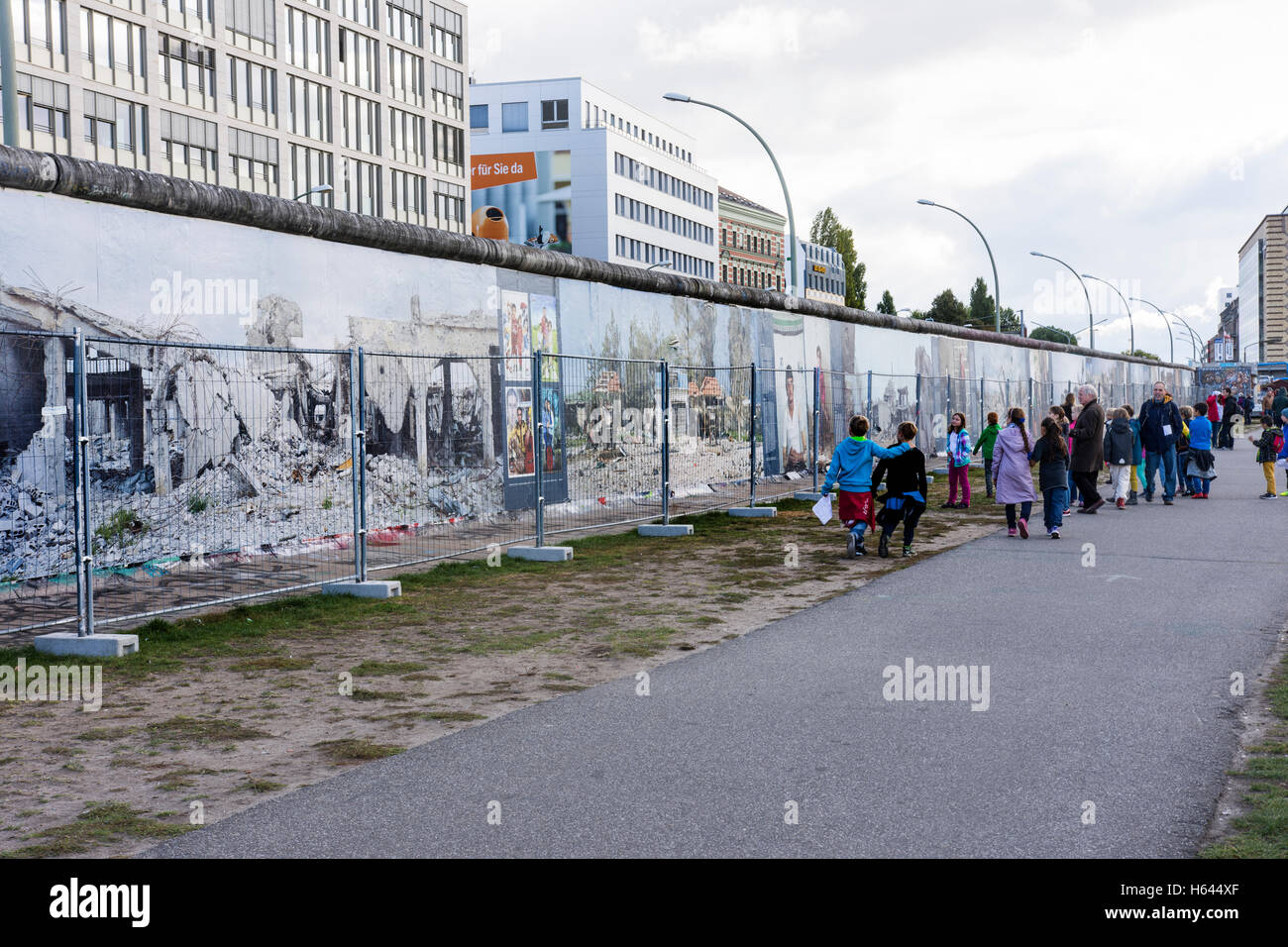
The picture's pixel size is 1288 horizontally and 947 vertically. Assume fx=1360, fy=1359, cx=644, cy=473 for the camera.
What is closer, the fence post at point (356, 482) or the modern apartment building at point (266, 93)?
the fence post at point (356, 482)

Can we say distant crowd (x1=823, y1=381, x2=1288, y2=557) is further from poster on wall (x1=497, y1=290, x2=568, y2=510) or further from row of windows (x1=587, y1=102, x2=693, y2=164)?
row of windows (x1=587, y1=102, x2=693, y2=164)

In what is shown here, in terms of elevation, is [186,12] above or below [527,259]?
above

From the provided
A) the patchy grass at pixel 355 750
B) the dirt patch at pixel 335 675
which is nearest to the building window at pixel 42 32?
the dirt patch at pixel 335 675

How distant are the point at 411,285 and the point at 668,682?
9001 millimetres

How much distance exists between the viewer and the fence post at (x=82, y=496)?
28.0ft

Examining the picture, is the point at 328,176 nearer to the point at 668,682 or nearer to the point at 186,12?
the point at 186,12

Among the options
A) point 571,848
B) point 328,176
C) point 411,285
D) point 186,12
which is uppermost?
point 186,12

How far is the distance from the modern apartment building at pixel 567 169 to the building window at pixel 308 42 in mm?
24100

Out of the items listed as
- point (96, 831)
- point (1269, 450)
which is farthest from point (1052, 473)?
point (96, 831)

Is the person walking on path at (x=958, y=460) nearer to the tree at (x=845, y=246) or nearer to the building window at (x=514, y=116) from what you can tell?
the building window at (x=514, y=116)

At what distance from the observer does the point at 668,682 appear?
25.8 feet

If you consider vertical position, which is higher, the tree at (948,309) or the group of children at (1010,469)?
the tree at (948,309)

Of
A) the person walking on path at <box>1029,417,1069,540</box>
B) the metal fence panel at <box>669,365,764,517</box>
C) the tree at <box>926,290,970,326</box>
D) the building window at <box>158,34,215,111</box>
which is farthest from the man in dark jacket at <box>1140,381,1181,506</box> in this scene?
the tree at <box>926,290,970,326</box>

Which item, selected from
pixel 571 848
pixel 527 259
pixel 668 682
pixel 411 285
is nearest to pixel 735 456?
pixel 527 259
